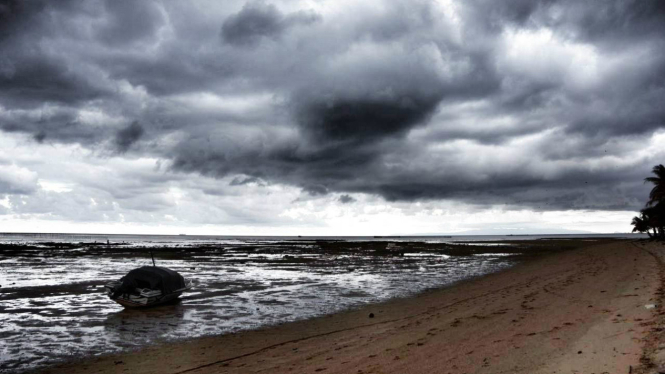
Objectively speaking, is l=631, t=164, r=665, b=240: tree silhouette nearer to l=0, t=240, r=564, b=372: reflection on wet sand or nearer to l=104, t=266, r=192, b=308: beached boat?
l=0, t=240, r=564, b=372: reflection on wet sand

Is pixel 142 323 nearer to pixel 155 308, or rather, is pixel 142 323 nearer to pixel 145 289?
pixel 155 308

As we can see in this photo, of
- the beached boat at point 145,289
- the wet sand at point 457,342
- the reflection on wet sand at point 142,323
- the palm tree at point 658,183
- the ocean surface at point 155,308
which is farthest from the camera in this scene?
the palm tree at point 658,183

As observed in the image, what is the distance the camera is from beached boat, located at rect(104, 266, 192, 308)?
2125cm

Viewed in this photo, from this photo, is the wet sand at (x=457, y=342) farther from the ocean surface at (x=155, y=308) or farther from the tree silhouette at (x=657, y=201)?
the tree silhouette at (x=657, y=201)

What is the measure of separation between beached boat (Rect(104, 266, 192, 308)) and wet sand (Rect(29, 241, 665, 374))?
7495 mm

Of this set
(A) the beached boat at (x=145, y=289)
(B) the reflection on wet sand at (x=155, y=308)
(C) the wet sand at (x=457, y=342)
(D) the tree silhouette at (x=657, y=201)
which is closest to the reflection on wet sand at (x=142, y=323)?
(B) the reflection on wet sand at (x=155, y=308)

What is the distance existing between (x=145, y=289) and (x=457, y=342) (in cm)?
1694

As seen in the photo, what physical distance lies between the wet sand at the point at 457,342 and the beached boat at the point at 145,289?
7495 mm

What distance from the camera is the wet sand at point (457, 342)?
28.3 feet

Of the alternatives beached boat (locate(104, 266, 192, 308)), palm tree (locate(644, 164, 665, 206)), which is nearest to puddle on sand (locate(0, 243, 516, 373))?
beached boat (locate(104, 266, 192, 308))

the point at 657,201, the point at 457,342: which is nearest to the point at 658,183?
the point at 657,201

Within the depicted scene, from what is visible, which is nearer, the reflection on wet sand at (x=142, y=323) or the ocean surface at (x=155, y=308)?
the ocean surface at (x=155, y=308)

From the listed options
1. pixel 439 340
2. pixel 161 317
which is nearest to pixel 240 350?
pixel 439 340

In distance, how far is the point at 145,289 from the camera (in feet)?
71.1
